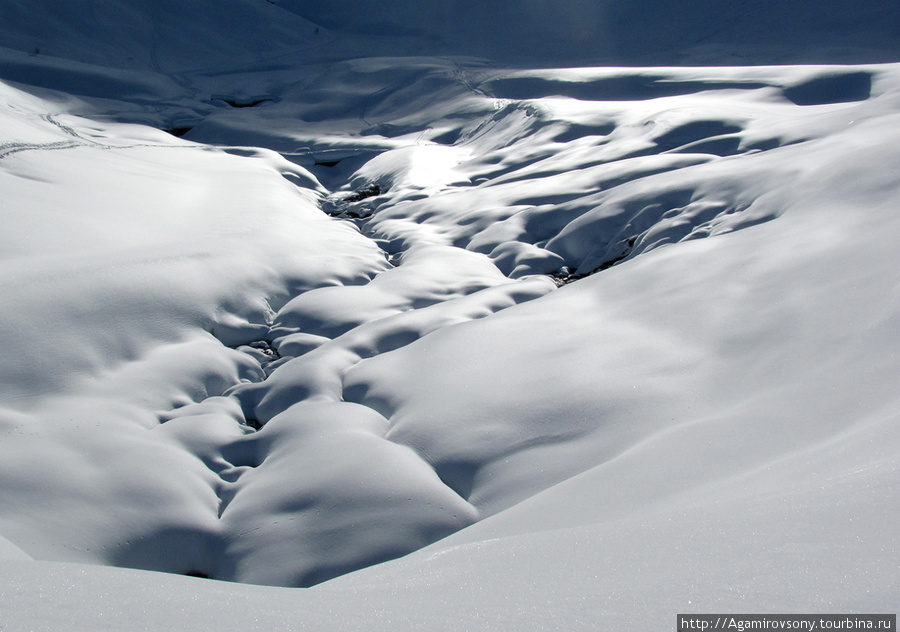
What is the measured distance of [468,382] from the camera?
10.7ft

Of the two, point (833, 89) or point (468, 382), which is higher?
point (833, 89)

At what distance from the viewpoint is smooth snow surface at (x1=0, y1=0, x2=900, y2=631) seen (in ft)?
4.25

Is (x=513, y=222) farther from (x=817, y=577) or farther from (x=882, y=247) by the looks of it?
(x=817, y=577)

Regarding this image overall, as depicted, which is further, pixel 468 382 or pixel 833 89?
pixel 833 89

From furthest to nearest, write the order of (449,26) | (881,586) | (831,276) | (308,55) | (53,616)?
(449,26) < (308,55) < (831,276) < (53,616) < (881,586)

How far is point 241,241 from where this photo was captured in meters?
5.54

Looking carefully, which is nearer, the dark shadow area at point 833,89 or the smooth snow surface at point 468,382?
the smooth snow surface at point 468,382

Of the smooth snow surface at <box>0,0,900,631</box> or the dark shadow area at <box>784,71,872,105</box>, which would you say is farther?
the dark shadow area at <box>784,71,872,105</box>

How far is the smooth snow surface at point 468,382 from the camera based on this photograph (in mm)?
1295

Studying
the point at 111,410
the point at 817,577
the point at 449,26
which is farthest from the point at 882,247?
the point at 449,26

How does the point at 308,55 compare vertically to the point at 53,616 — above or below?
above

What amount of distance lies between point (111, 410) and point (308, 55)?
19.3 metres

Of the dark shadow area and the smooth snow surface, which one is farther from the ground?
the dark shadow area

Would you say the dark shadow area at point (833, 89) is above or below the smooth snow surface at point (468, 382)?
above
